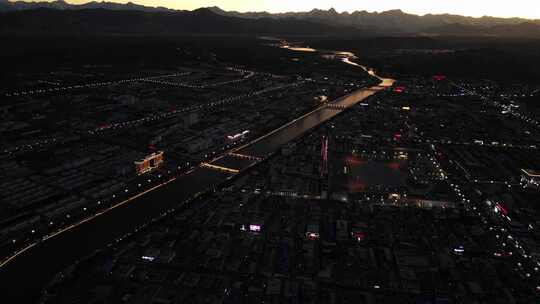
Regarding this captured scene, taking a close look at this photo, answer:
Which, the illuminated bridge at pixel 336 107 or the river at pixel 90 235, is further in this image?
the illuminated bridge at pixel 336 107

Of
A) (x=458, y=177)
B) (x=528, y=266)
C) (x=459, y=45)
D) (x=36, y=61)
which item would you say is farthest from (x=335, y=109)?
(x=459, y=45)

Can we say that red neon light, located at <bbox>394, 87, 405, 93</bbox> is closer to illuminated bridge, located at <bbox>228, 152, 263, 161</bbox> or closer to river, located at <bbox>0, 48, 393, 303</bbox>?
river, located at <bbox>0, 48, 393, 303</bbox>

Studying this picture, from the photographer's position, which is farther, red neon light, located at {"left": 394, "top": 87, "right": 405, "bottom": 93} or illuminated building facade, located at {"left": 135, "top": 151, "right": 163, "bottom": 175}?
red neon light, located at {"left": 394, "top": 87, "right": 405, "bottom": 93}

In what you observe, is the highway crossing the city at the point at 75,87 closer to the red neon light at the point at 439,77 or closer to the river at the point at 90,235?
the river at the point at 90,235

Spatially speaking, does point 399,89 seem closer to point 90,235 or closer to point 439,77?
point 439,77

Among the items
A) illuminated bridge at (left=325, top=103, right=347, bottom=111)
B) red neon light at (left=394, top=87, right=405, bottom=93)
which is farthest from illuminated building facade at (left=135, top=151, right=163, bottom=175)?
red neon light at (left=394, top=87, right=405, bottom=93)

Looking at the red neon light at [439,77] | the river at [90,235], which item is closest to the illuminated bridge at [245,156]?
the river at [90,235]

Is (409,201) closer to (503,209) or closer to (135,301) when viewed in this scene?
(503,209)
